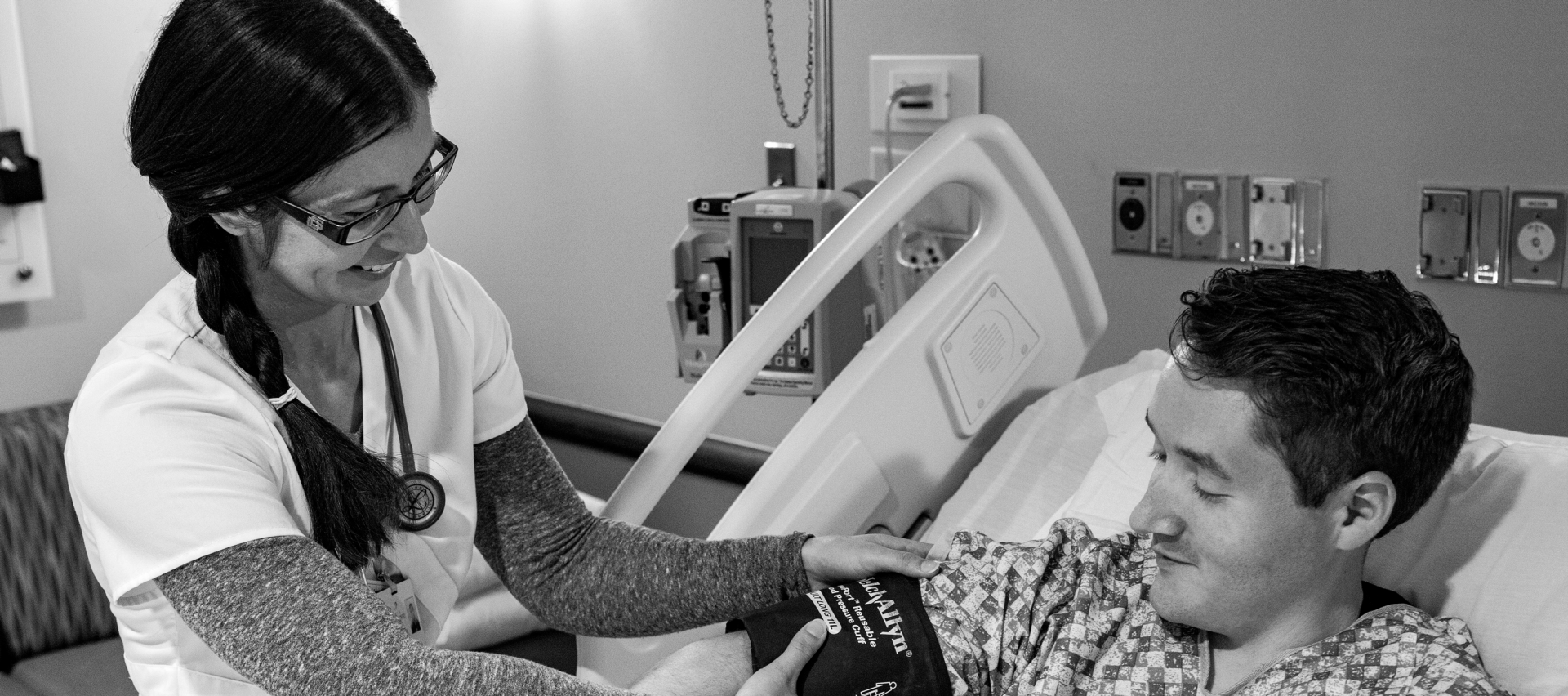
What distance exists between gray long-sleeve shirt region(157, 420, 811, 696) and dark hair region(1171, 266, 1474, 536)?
607 mm

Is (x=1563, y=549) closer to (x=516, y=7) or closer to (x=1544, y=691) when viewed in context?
(x=1544, y=691)

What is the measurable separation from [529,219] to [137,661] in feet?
8.94

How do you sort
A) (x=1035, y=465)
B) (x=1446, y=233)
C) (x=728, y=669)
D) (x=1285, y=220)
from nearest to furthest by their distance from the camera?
1. (x=728, y=669)
2. (x=1035, y=465)
3. (x=1446, y=233)
4. (x=1285, y=220)

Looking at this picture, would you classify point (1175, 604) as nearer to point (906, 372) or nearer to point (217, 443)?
point (906, 372)

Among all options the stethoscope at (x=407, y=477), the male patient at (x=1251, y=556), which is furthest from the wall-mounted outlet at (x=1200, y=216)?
the stethoscope at (x=407, y=477)

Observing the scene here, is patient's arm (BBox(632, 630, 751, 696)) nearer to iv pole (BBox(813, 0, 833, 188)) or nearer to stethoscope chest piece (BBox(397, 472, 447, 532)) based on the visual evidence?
stethoscope chest piece (BBox(397, 472, 447, 532))

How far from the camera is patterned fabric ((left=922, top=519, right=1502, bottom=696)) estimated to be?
58.3 inches

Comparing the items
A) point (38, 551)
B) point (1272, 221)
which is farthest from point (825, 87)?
point (38, 551)

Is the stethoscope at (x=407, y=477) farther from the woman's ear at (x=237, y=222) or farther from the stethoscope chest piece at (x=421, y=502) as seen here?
the woman's ear at (x=237, y=222)

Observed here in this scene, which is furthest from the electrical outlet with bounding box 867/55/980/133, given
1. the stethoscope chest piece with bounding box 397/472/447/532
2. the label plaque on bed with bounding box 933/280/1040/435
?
the stethoscope chest piece with bounding box 397/472/447/532

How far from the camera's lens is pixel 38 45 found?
146 inches

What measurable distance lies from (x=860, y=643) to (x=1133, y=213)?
1.40 metres

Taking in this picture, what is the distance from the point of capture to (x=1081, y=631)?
160 cm

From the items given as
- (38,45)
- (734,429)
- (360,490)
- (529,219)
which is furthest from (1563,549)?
(38,45)
